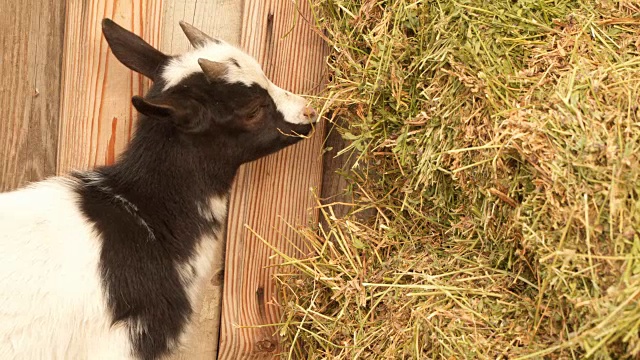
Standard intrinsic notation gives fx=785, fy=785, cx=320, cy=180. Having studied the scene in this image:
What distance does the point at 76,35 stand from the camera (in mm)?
3852

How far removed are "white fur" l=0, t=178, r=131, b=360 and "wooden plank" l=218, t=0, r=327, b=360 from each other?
796 millimetres

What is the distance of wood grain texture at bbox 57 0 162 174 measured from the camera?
3.82 m

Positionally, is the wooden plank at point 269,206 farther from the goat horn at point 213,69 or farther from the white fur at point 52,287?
the white fur at point 52,287

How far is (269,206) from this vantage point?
4.11 metres

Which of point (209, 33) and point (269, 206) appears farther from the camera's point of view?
point (269, 206)

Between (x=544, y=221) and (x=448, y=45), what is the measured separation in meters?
0.91

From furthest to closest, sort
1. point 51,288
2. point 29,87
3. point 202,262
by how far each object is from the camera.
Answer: point 29,87, point 202,262, point 51,288

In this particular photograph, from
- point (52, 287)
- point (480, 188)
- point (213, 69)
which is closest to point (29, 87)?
point (213, 69)

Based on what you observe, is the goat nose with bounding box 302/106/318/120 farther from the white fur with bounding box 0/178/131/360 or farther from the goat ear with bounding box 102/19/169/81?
the white fur with bounding box 0/178/131/360

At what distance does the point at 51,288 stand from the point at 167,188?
2.28 ft

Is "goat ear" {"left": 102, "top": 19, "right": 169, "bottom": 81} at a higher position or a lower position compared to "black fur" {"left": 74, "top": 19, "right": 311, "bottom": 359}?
higher

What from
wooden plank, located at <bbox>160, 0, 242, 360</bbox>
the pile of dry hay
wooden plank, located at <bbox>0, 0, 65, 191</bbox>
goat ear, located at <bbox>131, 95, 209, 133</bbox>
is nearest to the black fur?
goat ear, located at <bbox>131, 95, 209, 133</bbox>

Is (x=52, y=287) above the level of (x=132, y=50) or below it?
below

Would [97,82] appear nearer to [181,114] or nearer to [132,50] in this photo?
[132,50]
